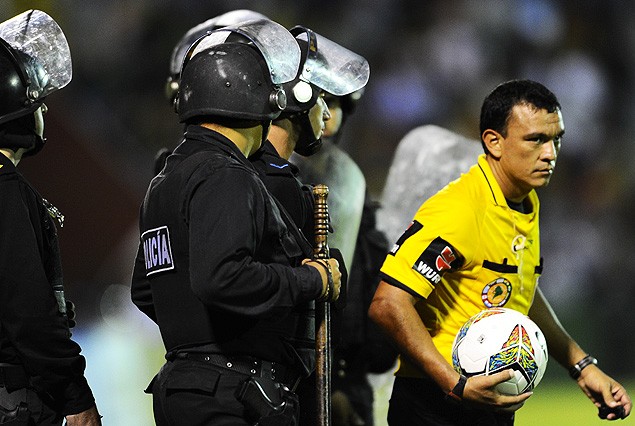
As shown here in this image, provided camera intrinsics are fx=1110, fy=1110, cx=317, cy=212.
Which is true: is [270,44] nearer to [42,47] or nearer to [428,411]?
[42,47]

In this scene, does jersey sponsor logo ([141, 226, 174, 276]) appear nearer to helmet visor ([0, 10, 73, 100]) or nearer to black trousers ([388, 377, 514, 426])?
helmet visor ([0, 10, 73, 100])

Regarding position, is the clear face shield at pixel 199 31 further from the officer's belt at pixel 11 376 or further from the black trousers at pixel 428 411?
the officer's belt at pixel 11 376

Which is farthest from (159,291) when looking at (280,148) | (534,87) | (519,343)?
(534,87)

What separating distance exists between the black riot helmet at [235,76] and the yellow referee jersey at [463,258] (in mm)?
763

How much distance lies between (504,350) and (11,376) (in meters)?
1.41

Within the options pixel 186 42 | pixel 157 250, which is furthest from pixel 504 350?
pixel 186 42

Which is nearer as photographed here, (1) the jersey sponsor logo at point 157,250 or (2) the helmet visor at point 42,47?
(1) the jersey sponsor logo at point 157,250

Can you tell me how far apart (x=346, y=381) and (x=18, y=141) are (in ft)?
6.96

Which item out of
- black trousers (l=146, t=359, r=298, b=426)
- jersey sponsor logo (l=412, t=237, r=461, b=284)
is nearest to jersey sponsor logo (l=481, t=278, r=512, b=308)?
jersey sponsor logo (l=412, t=237, r=461, b=284)

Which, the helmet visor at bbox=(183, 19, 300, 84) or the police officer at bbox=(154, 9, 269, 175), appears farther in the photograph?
the police officer at bbox=(154, 9, 269, 175)

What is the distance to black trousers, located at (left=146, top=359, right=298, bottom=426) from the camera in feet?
9.07

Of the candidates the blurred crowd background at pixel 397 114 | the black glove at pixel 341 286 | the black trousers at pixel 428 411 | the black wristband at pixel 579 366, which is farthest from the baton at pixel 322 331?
the blurred crowd background at pixel 397 114

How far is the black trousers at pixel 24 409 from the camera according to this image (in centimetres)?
302

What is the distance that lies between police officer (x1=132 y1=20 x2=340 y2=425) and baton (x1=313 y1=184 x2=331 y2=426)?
→ 53mm
